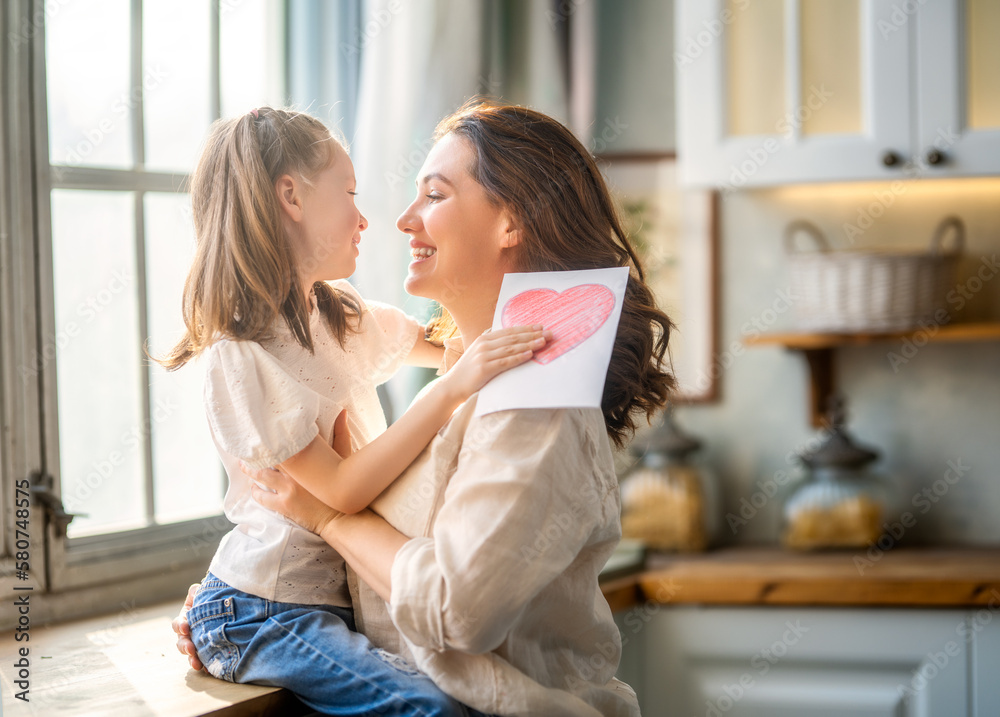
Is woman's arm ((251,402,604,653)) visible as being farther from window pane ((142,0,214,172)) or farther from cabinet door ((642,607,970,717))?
cabinet door ((642,607,970,717))

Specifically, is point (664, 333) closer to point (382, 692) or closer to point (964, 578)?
point (382, 692)

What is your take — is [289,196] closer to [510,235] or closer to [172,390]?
[510,235]

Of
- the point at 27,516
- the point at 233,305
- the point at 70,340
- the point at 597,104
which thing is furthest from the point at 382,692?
the point at 597,104

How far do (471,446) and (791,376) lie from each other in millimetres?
1486

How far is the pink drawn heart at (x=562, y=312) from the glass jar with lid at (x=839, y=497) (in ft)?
4.04

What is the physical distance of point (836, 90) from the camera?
1.94 m

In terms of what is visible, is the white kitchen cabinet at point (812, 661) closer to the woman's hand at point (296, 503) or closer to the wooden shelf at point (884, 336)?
the wooden shelf at point (884, 336)

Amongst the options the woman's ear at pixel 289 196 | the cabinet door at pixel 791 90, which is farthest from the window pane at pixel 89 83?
the cabinet door at pixel 791 90

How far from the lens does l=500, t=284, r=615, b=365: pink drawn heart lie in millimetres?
1010

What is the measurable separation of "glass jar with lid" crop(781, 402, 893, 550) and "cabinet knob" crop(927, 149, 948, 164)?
1.89 ft

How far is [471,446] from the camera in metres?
1.04

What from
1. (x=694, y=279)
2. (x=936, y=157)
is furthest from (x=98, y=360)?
(x=936, y=157)

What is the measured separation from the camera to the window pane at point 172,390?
1.67 m

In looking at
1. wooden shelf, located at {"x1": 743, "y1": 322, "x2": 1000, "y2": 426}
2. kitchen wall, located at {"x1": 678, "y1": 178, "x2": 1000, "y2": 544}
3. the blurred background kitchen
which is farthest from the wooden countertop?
wooden shelf, located at {"x1": 743, "y1": 322, "x2": 1000, "y2": 426}
